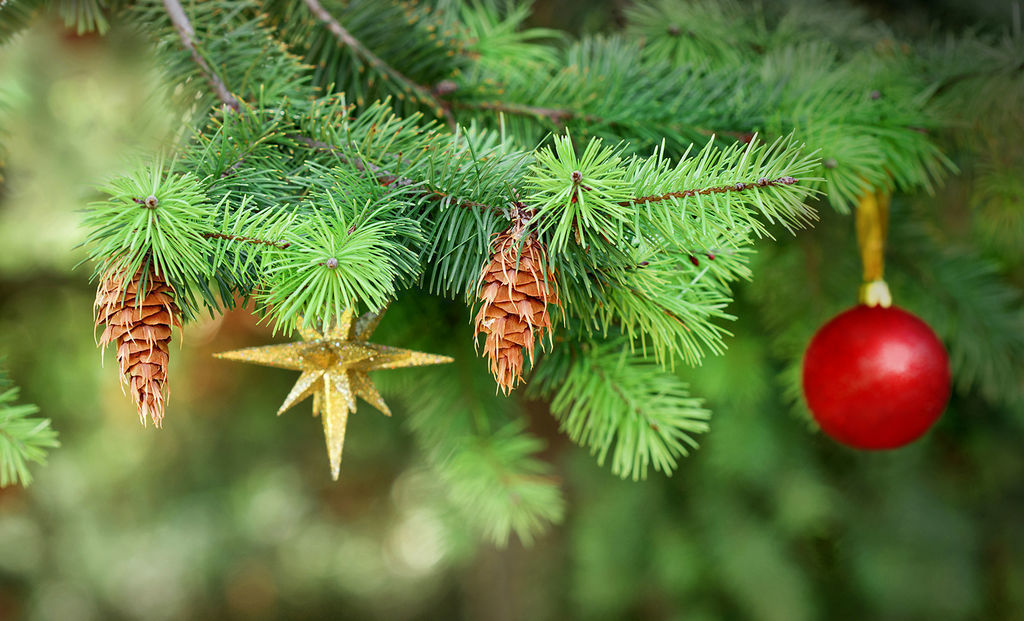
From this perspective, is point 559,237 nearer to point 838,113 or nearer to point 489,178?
point 489,178

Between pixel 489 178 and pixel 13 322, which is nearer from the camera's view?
pixel 489 178

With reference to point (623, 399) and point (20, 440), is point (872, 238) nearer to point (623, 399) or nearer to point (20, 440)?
point (623, 399)

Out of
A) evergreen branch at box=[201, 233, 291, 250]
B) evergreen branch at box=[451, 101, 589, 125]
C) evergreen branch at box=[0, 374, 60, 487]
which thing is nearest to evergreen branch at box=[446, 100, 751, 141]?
evergreen branch at box=[451, 101, 589, 125]

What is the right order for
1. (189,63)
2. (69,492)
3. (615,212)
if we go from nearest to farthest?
(615,212), (189,63), (69,492)

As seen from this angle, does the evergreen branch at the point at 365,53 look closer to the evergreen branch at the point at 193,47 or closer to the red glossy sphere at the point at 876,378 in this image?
the evergreen branch at the point at 193,47

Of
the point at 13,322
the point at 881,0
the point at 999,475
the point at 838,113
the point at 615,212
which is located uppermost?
the point at 881,0

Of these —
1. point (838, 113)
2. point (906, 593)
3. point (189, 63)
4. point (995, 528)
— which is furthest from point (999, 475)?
point (189, 63)
